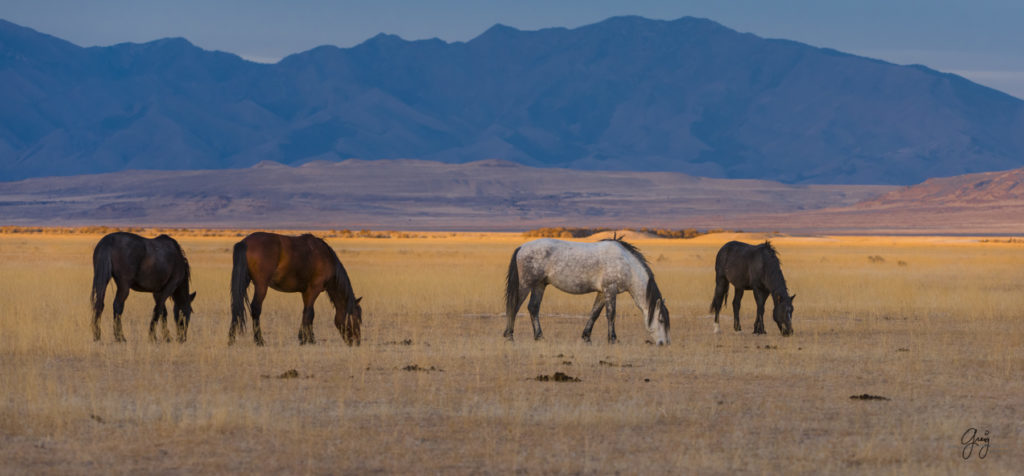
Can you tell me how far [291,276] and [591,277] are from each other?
402 centimetres

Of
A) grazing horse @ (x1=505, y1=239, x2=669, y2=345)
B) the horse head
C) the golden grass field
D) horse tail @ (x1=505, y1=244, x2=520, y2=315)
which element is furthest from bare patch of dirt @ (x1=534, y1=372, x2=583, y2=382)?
the horse head

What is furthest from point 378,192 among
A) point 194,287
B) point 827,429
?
point 827,429

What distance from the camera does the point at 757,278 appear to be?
20.3 m

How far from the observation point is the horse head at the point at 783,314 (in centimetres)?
1975

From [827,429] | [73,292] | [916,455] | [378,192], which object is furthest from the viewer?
[378,192]

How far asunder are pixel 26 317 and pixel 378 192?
142 meters

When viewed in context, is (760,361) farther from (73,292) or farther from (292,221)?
(292,221)

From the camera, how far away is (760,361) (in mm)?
16156

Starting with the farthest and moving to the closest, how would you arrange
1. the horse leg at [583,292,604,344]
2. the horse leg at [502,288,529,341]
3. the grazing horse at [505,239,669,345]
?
the horse leg at [502,288,529,341], the horse leg at [583,292,604,344], the grazing horse at [505,239,669,345]

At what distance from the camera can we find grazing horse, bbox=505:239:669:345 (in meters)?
18.1

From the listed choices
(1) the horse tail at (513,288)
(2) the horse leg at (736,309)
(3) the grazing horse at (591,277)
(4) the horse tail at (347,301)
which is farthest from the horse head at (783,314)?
(4) the horse tail at (347,301)

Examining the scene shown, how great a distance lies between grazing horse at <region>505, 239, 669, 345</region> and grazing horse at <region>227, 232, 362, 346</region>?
2305mm

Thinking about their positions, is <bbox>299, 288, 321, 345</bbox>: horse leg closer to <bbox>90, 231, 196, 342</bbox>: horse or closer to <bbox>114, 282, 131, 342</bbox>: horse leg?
<bbox>90, 231, 196, 342</bbox>: horse

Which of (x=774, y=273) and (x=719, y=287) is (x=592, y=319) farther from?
(x=719, y=287)
